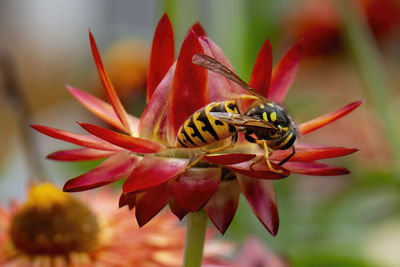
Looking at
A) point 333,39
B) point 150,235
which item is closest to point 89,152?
point 150,235

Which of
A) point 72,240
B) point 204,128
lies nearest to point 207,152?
point 204,128

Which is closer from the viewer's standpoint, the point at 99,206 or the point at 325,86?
the point at 99,206

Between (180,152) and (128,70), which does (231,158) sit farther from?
(128,70)

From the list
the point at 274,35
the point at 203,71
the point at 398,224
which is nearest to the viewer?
the point at 203,71

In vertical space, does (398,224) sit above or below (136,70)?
below

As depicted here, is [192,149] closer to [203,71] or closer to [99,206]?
[203,71]

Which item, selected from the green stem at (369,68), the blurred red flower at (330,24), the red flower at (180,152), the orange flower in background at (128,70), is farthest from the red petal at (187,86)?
the blurred red flower at (330,24)
